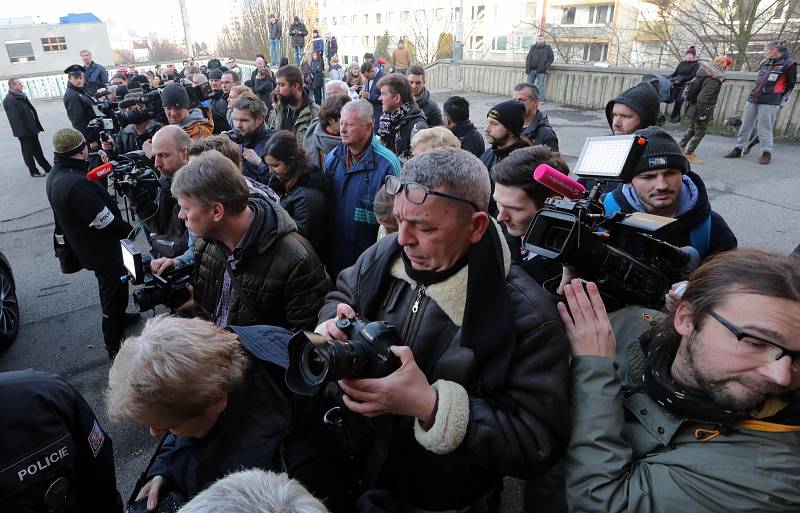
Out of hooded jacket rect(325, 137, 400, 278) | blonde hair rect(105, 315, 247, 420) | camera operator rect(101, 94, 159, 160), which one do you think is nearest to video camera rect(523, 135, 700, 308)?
blonde hair rect(105, 315, 247, 420)

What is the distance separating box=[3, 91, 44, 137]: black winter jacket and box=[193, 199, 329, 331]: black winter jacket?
1008 centimetres

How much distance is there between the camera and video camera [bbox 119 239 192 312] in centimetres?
262

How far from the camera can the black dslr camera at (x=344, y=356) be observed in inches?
48.8

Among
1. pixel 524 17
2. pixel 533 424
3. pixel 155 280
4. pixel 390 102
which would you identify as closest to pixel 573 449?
pixel 533 424

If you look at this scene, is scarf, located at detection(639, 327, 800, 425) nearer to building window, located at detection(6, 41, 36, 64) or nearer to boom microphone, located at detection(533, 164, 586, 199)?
boom microphone, located at detection(533, 164, 586, 199)

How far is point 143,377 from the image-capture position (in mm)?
1497

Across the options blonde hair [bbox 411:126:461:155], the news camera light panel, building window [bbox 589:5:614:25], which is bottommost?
blonde hair [bbox 411:126:461:155]

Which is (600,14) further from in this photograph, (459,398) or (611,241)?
(459,398)

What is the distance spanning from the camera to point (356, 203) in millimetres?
3750

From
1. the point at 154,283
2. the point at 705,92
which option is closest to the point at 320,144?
the point at 154,283

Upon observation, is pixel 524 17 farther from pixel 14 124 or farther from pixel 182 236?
pixel 182 236

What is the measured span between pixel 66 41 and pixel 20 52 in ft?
13.1

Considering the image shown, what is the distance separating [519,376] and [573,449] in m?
0.28

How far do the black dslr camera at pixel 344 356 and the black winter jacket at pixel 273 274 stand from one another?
116cm
